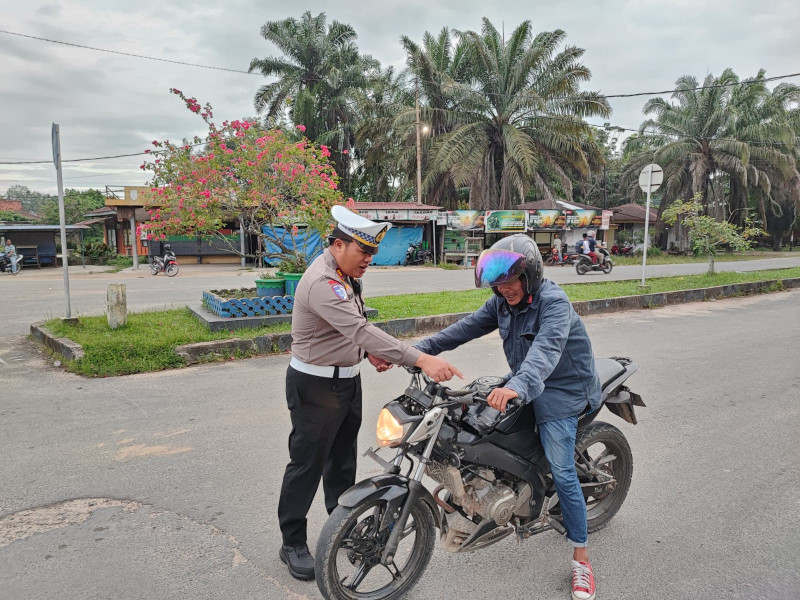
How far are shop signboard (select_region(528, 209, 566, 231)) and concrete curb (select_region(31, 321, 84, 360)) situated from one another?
20.9 meters

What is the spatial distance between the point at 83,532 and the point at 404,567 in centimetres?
178

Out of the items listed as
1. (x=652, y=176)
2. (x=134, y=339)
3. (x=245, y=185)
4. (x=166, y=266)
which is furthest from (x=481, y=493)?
(x=166, y=266)

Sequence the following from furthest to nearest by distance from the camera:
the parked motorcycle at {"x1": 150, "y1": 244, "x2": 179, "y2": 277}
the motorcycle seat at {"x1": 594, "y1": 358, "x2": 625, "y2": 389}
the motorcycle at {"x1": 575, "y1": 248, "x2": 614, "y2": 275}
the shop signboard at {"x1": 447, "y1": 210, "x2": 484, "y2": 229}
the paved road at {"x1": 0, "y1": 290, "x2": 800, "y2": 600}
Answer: the shop signboard at {"x1": 447, "y1": 210, "x2": 484, "y2": 229}, the parked motorcycle at {"x1": 150, "y1": 244, "x2": 179, "y2": 277}, the motorcycle at {"x1": 575, "y1": 248, "x2": 614, "y2": 275}, the motorcycle seat at {"x1": 594, "y1": 358, "x2": 625, "y2": 389}, the paved road at {"x1": 0, "y1": 290, "x2": 800, "y2": 600}

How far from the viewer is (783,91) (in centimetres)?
2995

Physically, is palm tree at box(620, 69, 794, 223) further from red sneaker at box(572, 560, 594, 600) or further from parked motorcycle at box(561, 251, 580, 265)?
red sneaker at box(572, 560, 594, 600)

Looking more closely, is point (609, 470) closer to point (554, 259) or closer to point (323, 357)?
point (323, 357)

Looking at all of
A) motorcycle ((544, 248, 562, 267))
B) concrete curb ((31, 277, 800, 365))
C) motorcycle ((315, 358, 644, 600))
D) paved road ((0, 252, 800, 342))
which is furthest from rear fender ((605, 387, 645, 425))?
motorcycle ((544, 248, 562, 267))

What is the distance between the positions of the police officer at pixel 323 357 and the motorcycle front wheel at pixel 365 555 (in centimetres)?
32

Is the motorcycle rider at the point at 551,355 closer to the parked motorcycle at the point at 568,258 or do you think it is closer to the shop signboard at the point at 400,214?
the shop signboard at the point at 400,214

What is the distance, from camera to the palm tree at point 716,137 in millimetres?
28984

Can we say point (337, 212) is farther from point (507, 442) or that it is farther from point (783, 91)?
point (783, 91)

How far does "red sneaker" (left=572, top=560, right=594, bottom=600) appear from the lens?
8.00ft

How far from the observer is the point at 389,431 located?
2.22 m

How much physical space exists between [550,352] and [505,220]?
75.3ft
